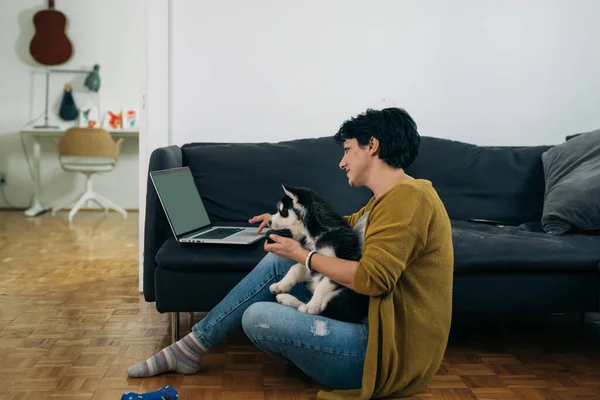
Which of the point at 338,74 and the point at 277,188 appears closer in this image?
the point at 277,188

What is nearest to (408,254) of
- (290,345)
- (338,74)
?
(290,345)

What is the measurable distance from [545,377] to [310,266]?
1.04 meters

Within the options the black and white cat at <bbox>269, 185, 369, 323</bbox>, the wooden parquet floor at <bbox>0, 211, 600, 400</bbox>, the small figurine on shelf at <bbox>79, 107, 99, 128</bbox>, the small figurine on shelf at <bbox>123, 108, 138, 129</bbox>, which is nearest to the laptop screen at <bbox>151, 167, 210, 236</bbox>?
the wooden parquet floor at <bbox>0, 211, 600, 400</bbox>

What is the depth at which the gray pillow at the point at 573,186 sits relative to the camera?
8.78 feet

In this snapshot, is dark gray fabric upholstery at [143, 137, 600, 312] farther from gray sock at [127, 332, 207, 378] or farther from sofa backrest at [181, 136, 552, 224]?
gray sock at [127, 332, 207, 378]

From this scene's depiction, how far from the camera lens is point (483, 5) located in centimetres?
354

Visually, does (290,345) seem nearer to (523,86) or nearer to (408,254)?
(408,254)

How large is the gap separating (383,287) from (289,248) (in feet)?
0.96

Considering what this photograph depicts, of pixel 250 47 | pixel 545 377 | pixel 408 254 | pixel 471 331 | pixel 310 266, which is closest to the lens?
pixel 408 254

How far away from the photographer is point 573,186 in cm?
277

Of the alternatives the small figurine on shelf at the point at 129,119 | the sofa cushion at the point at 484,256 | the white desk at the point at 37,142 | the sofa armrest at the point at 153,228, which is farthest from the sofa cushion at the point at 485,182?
the small figurine on shelf at the point at 129,119

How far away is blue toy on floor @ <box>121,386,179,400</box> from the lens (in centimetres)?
187

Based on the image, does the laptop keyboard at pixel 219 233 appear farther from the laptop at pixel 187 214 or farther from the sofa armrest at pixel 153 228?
the sofa armrest at pixel 153 228

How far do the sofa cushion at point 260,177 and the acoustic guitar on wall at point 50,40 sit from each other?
4.40 m
